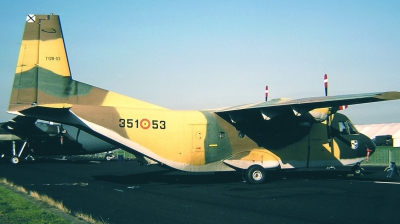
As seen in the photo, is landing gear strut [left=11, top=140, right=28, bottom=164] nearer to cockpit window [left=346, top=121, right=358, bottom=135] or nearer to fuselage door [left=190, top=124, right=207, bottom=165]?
fuselage door [left=190, top=124, right=207, bottom=165]

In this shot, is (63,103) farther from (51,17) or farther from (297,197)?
(297,197)

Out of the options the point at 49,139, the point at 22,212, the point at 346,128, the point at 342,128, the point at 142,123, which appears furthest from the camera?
the point at 49,139

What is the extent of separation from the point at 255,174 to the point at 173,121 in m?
4.09

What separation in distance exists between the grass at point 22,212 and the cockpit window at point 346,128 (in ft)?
45.9

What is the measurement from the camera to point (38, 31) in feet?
51.7

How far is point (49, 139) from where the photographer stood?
111 ft

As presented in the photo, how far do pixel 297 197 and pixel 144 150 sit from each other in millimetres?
6374

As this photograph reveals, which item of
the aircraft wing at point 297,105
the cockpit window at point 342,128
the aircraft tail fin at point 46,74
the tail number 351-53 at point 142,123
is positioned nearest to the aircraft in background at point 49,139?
the aircraft tail fin at point 46,74

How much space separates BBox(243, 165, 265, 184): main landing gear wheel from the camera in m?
16.5

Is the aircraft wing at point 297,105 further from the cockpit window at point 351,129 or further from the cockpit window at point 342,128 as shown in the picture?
the cockpit window at point 351,129

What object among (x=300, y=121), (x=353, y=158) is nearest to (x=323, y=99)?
(x=300, y=121)

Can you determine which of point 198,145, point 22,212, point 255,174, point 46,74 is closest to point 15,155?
point 46,74

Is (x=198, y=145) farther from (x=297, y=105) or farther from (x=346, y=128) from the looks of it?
(x=346, y=128)

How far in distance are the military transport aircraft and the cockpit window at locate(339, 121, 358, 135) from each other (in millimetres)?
1283
